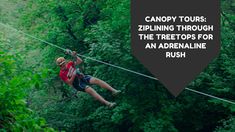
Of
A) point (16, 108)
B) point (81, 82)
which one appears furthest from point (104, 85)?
point (16, 108)

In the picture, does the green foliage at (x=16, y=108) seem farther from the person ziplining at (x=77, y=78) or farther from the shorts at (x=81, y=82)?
the shorts at (x=81, y=82)

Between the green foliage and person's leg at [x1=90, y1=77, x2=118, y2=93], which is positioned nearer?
the green foliage

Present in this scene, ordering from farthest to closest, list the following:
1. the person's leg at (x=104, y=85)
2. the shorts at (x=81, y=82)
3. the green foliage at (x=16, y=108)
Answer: the shorts at (x=81, y=82) → the person's leg at (x=104, y=85) → the green foliage at (x=16, y=108)

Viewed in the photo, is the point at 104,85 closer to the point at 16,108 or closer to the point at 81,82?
the point at 81,82

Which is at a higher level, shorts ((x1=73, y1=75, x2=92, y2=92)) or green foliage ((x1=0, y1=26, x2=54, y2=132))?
green foliage ((x1=0, y1=26, x2=54, y2=132))

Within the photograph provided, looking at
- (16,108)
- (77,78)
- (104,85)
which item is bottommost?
(104,85)

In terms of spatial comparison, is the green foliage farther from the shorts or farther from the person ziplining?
the shorts

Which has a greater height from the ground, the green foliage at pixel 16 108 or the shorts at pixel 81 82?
the green foliage at pixel 16 108

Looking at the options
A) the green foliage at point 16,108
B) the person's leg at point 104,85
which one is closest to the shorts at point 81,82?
the person's leg at point 104,85

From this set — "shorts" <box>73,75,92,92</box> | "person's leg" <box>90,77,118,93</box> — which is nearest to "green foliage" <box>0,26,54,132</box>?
"person's leg" <box>90,77,118,93</box>

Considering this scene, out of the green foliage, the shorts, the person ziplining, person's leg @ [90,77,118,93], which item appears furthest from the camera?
the shorts

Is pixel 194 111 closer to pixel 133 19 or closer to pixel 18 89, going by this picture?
pixel 133 19

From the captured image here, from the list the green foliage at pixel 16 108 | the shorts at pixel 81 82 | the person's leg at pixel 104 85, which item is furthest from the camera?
the shorts at pixel 81 82

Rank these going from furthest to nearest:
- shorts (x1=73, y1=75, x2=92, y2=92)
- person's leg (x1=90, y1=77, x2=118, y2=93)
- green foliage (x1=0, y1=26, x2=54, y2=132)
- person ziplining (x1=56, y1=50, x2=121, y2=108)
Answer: shorts (x1=73, y1=75, x2=92, y2=92) → person ziplining (x1=56, y1=50, x2=121, y2=108) → person's leg (x1=90, y1=77, x2=118, y2=93) → green foliage (x1=0, y1=26, x2=54, y2=132)
